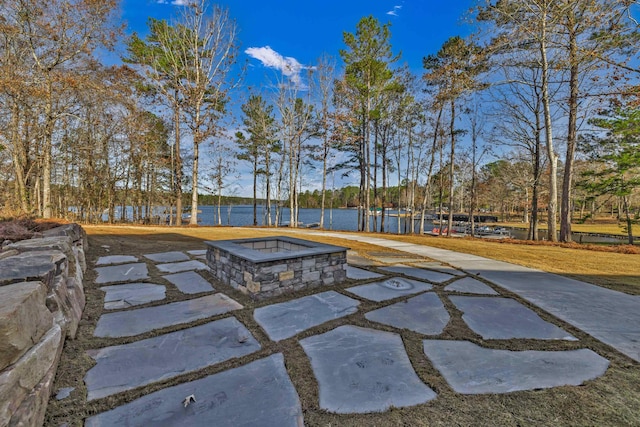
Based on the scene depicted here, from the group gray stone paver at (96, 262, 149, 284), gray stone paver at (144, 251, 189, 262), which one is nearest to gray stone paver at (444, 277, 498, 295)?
gray stone paver at (96, 262, 149, 284)

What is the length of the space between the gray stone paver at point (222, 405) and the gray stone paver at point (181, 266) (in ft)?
9.59

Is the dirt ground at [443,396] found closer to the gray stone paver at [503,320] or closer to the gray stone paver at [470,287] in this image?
the gray stone paver at [503,320]

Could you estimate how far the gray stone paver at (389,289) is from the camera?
3.31m

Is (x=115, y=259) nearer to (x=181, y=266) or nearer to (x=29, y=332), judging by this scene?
(x=181, y=266)

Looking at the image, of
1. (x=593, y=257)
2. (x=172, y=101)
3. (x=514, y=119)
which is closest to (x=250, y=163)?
(x=172, y=101)

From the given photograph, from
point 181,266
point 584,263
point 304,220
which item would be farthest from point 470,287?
point 304,220

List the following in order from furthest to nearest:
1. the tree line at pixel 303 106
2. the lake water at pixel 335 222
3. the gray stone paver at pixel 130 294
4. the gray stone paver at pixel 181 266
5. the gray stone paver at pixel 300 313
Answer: the lake water at pixel 335 222, the tree line at pixel 303 106, the gray stone paver at pixel 181 266, the gray stone paver at pixel 130 294, the gray stone paver at pixel 300 313

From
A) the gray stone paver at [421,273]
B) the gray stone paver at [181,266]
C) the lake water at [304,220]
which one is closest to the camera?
the gray stone paver at [421,273]

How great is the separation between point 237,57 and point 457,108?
11873 millimetres

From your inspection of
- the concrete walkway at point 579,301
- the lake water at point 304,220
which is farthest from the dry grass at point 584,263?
the lake water at point 304,220

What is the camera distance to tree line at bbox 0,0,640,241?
782 centimetres

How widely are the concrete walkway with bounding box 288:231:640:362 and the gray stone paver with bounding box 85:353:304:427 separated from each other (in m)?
2.67

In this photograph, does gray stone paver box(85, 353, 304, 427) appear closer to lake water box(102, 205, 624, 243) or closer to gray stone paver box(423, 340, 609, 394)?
gray stone paver box(423, 340, 609, 394)

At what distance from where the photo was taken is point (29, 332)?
1.39 m
